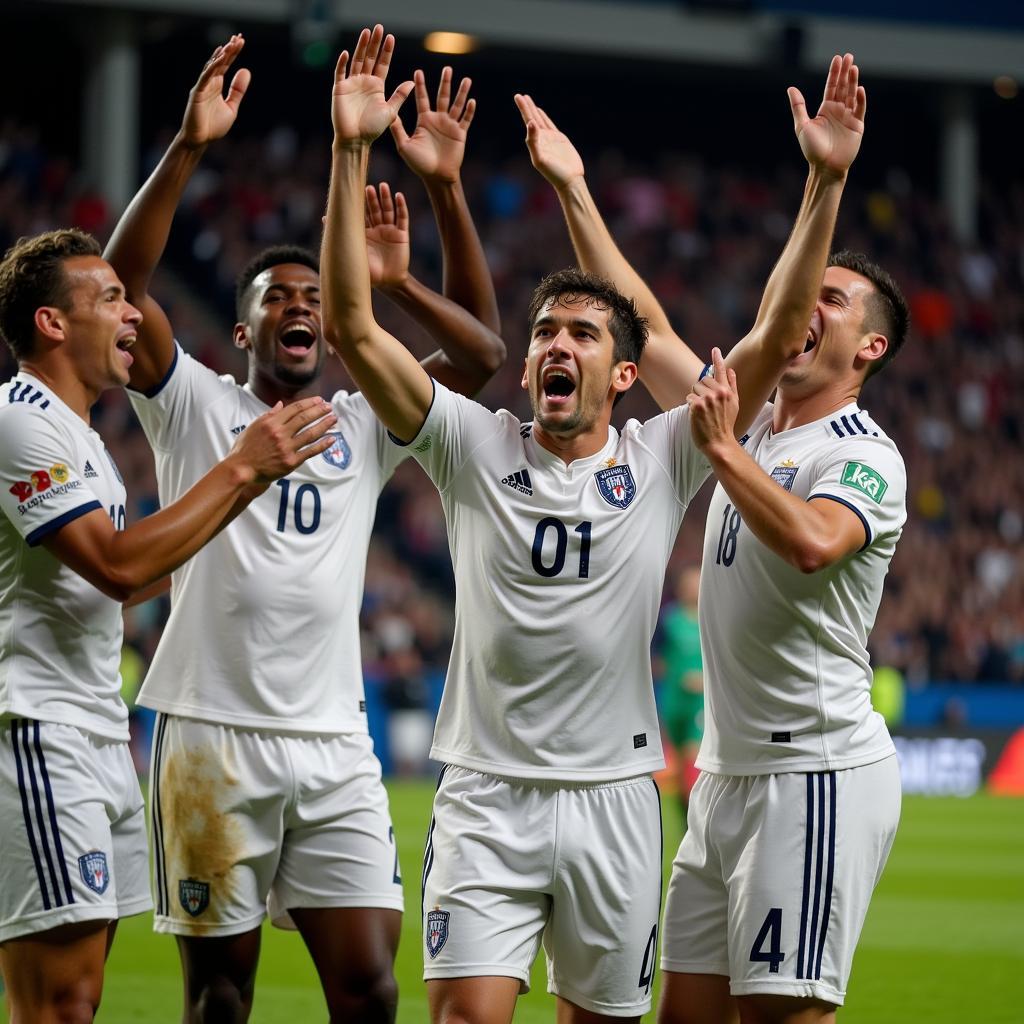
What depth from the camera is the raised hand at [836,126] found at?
4777 millimetres

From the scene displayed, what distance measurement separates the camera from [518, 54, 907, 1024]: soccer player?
4457 millimetres

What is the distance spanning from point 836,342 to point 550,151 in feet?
3.76

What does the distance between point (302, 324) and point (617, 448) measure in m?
1.22

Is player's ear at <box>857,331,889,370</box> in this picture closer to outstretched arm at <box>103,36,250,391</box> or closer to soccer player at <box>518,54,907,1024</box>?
soccer player at <box>518,54,907,1024</box>

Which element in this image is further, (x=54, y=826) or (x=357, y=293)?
(x=357, y=293)

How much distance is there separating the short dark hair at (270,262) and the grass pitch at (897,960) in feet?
10.8

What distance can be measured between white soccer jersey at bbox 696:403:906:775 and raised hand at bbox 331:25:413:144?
1.51 m

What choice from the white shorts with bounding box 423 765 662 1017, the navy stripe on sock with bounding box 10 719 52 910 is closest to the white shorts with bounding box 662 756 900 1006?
the white shorts with bounding box 423 765 662 1017

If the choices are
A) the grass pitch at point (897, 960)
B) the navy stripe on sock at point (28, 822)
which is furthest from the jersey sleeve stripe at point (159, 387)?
the grass pitch at point (897, 960)

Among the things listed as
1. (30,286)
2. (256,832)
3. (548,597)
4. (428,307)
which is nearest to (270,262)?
(428,307)

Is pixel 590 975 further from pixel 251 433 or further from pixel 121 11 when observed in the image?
pixel 121 11

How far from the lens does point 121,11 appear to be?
23.4m

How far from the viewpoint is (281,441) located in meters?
4.45

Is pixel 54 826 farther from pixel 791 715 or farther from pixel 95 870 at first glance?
pixel 791 715
